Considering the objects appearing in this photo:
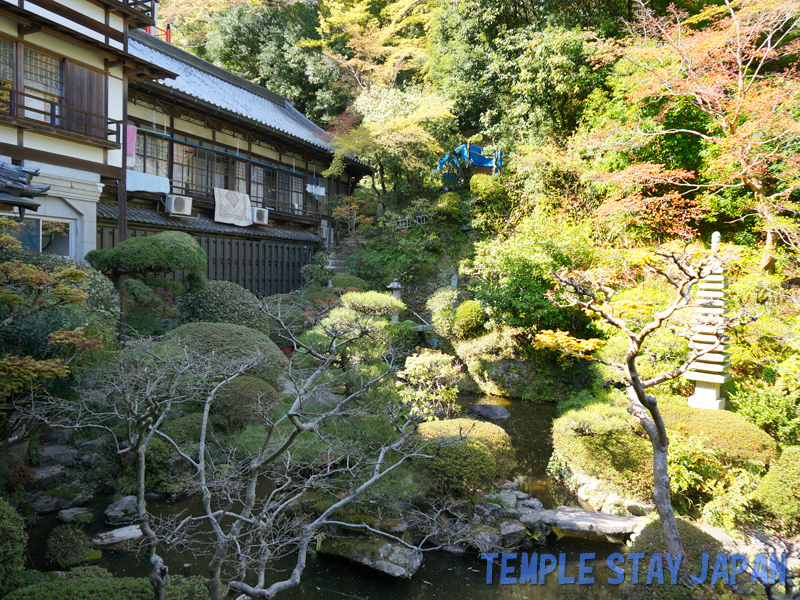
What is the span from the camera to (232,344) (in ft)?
28.7

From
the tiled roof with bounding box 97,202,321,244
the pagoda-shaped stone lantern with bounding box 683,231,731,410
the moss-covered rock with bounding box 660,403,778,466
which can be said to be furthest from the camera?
the tiled roof with bounding box 97,202,321,244

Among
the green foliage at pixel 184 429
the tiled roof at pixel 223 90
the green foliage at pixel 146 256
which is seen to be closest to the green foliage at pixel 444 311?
the green foliage at pixel 146 256

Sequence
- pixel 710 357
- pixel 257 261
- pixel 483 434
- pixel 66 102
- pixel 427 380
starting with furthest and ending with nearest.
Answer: pixel 257 261
pixel 66 102
pixel 427 380
pixel 710 357
pixel 483 434

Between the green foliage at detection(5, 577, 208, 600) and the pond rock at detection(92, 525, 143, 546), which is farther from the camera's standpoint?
the pond rock at detection(92, 525, 143, 546)

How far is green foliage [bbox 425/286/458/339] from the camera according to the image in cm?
1443

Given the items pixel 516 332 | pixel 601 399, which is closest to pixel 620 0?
pixel 516 332

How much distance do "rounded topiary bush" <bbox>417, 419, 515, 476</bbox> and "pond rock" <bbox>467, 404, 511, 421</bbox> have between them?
3721 mm

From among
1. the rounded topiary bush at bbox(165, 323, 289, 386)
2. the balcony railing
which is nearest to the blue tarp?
the balcony railing

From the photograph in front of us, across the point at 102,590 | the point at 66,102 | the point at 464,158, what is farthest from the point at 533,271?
the point at 66,102

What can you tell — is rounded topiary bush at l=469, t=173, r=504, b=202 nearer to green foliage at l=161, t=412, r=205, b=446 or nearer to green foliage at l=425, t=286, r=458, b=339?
green foliage at l=425, t=286, r=458, b=339

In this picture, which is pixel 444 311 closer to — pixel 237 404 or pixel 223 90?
pixel 237 404

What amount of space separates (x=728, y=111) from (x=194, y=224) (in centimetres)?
1523

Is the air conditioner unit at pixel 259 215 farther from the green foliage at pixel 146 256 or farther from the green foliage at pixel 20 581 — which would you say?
the green foliage at pixel 20 581

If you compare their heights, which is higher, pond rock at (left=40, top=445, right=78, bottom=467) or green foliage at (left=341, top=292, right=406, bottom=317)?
green foliage at (left=341, top=292, right=406, bottom=317)
